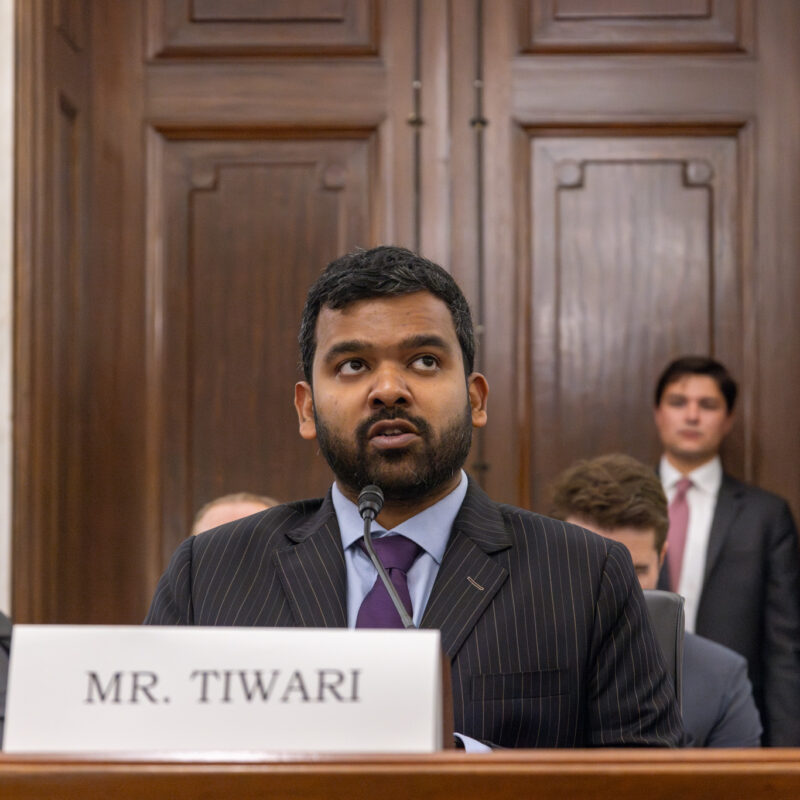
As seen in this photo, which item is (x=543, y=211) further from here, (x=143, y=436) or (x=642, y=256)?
(x=143, y=436)

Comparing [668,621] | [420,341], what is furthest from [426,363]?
[668,621]

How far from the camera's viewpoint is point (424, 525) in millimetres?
1675

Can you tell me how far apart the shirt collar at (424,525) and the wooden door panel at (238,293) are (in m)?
2.40

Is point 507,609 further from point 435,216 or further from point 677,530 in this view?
point 435,216

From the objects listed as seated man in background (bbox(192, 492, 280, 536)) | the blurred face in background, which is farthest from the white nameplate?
seated man in background (bbox(192, 492, 280, 536))

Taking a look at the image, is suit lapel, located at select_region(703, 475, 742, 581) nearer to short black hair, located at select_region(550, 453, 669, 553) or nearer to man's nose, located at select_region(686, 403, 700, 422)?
man's nose, located at select_region(686, 403, 700, 422)

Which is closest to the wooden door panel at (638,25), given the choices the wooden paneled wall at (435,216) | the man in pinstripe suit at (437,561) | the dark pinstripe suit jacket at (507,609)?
the wooden paneled wall at (435,216)

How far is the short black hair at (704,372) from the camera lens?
3857mm

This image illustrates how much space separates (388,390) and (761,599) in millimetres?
2479

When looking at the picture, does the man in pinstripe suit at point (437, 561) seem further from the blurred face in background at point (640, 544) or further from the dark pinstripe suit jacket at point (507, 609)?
the blurred face in background at point (640, 544)

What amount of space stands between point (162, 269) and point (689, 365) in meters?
1.74

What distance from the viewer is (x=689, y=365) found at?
3871 millimetres

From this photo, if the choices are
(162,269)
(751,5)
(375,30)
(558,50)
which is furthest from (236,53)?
(751,5)

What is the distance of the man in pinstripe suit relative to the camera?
1537 mm
